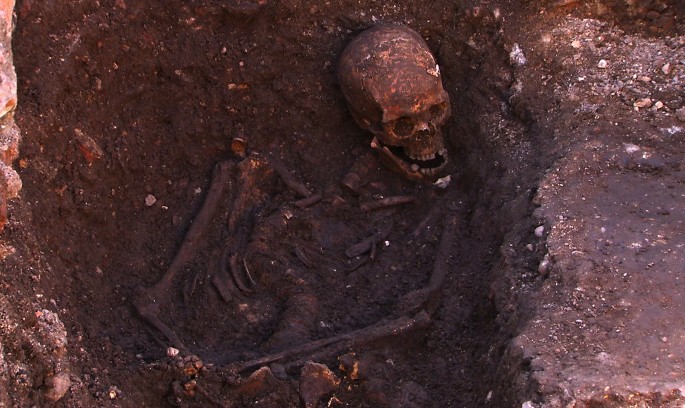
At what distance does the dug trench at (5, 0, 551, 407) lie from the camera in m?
4.34

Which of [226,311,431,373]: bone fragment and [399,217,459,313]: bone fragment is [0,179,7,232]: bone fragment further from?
[399,217,459,313]: bone fragment

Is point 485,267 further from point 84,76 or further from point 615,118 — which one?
point 84,76

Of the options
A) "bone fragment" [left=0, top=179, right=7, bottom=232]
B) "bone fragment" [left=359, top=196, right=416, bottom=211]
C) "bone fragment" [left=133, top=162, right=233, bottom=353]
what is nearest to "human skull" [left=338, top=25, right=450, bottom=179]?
"bone fragment" [left=359, top=196, right=416, bottom=211]

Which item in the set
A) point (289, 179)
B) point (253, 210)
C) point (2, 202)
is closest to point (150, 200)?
point (253, 210)

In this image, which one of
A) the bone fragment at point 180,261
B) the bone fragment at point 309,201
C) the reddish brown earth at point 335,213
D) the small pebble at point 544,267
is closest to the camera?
the reddish brown earth at point 335,213

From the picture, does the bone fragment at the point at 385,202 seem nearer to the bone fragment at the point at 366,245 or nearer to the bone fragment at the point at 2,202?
the bone fragment at the point at 366,245

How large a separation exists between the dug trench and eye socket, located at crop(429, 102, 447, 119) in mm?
233

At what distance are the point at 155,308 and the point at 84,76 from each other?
1537mm

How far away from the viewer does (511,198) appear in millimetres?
4953

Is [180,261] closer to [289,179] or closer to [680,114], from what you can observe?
[289,179]

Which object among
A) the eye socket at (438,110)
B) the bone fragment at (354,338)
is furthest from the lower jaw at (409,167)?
the bone fragment at (354,338)

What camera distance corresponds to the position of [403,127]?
545cm

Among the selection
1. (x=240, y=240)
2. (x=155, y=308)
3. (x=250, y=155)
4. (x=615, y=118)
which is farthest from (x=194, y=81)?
(x=615, y=118)

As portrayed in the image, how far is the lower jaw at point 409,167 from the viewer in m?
5.64
